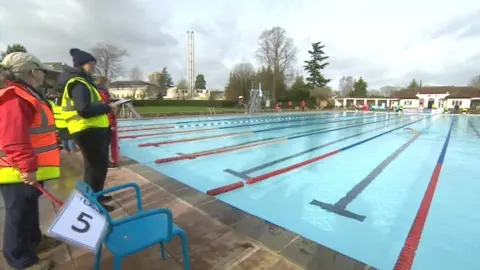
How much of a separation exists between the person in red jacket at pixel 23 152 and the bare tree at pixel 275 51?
105ft

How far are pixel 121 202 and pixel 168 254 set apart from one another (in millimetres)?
1235

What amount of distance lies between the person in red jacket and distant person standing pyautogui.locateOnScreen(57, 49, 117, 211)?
1.54 feet

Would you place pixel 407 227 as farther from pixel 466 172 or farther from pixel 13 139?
pixel 13 139

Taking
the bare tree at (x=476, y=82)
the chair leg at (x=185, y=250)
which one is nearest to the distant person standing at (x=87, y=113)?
the chair leg at (x=185, y=250)

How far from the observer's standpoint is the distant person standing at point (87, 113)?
221 cm

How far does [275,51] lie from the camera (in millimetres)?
33344

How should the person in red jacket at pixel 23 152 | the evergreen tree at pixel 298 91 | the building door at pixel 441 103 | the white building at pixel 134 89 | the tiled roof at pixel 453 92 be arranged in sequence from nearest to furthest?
1. the person in red jacket at pixel 23 152
2. the evergreen tree at pixel 298 91
3. the tiled roof at pixel 453 92
4. the building door at pixel 441 103
5. the white building at pixel 134 89

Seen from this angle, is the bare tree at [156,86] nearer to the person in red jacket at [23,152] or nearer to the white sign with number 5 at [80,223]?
the person in red jacket at [23,152]

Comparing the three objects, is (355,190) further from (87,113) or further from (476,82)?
(476,82)

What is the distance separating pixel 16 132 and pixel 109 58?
35.0 metres

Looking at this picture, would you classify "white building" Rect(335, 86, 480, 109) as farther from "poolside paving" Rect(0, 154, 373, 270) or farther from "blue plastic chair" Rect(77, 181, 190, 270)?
"blue plastic chair" Rect(77, 181, 190, 270)

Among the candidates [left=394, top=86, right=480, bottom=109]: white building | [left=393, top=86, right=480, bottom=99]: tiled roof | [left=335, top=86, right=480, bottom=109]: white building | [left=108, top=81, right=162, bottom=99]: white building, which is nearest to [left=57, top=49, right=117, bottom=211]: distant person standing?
[left=108, top=81, right=162, bottom=99]: white building

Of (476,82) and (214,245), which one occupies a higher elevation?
(476,82)

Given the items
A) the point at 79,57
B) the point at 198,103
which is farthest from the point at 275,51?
the point at 79,57
